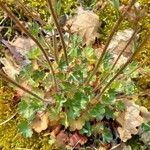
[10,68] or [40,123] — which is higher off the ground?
[10,68]

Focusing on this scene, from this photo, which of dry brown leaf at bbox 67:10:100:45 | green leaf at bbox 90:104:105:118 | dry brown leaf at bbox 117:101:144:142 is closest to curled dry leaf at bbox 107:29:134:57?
dry brown leaf at bbox 67:10:100:45

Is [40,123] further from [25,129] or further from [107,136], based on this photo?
[107,136]

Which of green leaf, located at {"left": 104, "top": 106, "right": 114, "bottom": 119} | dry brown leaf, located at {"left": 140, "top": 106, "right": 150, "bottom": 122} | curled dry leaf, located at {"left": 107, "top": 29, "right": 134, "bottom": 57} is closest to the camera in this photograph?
green leaf, located at {"left": 104, "top": 106, "right": 114, "bottom": 119}

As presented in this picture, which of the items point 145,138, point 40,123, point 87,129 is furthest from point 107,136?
point 40,123

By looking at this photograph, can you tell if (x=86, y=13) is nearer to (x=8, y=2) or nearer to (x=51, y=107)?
(x=8, y=2)

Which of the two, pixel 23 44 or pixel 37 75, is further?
pixel 23 44

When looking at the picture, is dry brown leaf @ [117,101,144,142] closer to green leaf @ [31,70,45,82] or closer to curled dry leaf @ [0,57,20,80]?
green leaf @ [31,70,45,82]

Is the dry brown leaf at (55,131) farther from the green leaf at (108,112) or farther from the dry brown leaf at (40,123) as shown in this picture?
the green leaf at (108,112)
